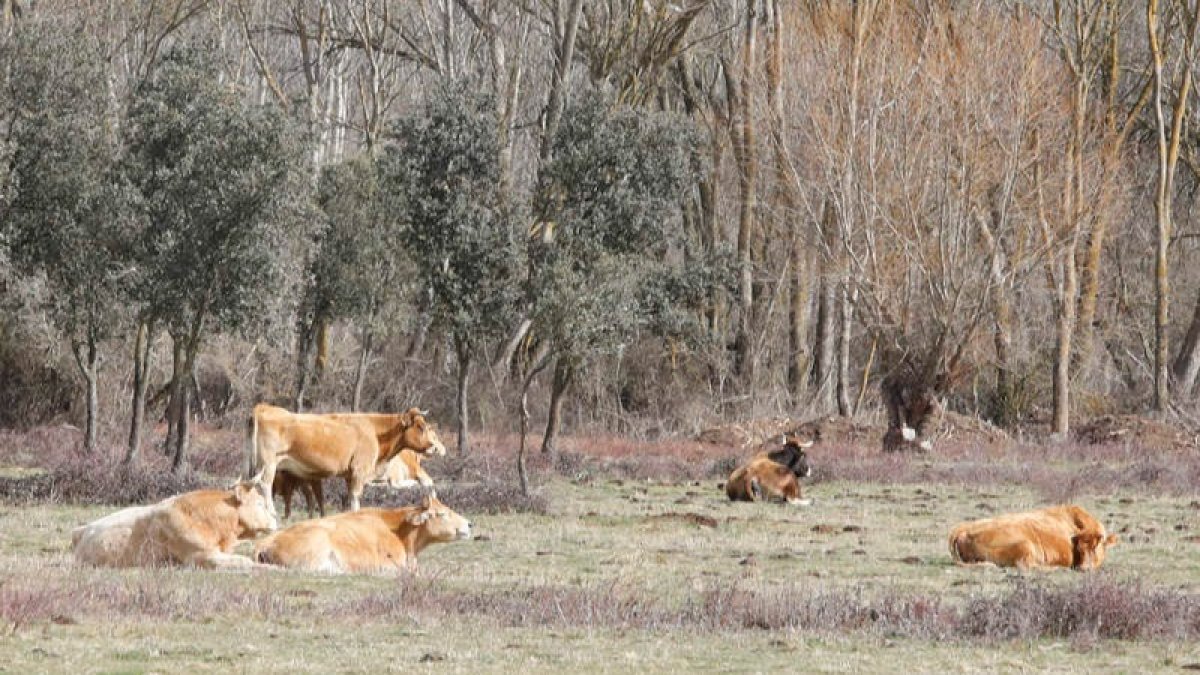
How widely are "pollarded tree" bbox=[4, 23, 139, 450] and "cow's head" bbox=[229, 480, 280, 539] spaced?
16.5 m

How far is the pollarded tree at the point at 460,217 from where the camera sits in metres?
40.9

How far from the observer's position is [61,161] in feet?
114

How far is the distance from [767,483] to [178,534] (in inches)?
528

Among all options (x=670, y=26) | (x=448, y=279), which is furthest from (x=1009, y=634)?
(x=670, y=26)

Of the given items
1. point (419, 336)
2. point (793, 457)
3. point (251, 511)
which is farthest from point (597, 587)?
point (419, 336)

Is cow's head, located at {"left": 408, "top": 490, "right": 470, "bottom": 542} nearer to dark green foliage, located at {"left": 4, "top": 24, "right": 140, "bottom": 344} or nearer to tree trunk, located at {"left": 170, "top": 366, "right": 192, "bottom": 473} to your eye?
tree trunk, located at {"left": 170, "top": 366, "right": 192, "bottom": 473}

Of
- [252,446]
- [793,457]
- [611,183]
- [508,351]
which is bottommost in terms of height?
[793,457]

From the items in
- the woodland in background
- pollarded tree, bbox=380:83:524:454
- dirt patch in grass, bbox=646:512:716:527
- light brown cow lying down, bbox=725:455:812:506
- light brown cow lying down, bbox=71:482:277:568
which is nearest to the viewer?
light brown cow lying down, bbox=71:482:277:568

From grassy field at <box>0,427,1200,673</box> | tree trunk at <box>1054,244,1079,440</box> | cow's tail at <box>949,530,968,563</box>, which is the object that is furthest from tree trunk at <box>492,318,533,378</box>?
cow's tail at <box>949,530,968,563</box>

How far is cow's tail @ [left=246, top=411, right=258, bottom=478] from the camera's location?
2453 centimetres

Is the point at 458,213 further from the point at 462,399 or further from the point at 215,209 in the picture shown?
the point at 215,209

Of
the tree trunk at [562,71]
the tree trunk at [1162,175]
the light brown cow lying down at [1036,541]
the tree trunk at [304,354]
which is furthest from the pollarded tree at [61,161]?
the tree trunk at [1162,175]

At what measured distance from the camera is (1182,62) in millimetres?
55719

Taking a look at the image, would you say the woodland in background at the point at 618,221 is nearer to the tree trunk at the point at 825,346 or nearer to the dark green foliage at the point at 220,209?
the dark green foliage at the point at 220,209
